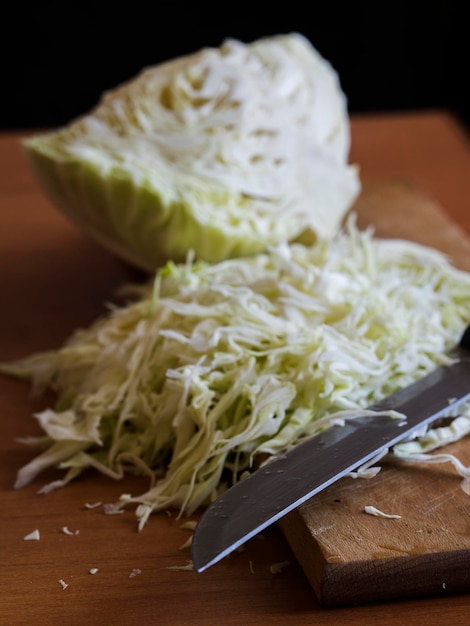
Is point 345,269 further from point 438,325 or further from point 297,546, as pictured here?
point 297,546

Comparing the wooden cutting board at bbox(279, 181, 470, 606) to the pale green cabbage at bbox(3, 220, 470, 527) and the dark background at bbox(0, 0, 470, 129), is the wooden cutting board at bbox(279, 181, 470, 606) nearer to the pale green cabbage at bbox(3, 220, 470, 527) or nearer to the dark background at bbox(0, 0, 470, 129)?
the pale green cabbage at bbox(3, 220, 470, 527)

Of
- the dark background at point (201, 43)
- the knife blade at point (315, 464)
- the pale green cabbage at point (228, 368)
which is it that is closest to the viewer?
the knife blade at point (315, 464)

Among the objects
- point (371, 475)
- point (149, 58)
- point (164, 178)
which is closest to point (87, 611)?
point (371, 475)

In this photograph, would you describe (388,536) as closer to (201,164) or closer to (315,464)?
(315,464)

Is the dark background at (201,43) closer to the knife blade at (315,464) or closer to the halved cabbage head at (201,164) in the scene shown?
the halved cabbage head at (201,164)

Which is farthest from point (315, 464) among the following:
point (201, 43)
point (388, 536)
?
point (201, 43)

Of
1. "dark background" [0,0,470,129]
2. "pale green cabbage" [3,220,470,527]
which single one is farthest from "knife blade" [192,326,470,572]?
"dark background" [0,0,470,129]

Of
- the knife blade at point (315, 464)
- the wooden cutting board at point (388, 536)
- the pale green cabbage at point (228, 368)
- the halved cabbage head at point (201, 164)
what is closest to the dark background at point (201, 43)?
the halved cabbage head at point (201, 164)
